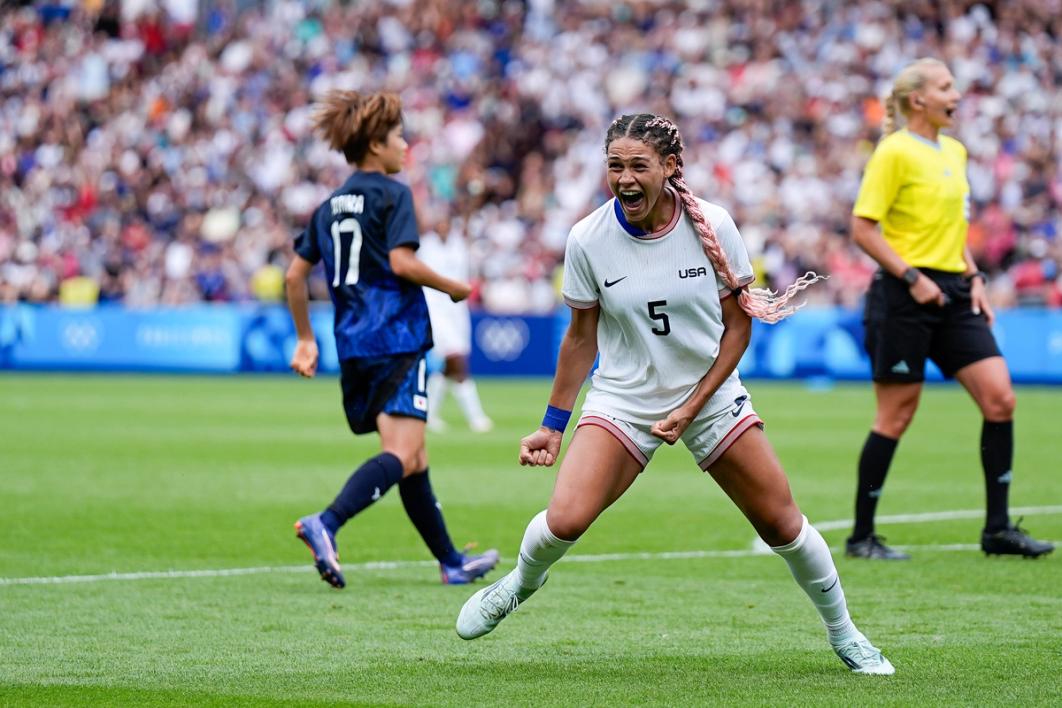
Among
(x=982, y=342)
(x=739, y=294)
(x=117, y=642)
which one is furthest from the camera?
(x=982, y=342)

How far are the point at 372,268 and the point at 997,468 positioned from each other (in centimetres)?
343

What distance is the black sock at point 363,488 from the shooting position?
7703 millimetres

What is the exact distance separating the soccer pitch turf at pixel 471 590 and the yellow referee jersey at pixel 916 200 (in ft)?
5.25

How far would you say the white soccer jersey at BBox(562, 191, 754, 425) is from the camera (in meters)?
5.82

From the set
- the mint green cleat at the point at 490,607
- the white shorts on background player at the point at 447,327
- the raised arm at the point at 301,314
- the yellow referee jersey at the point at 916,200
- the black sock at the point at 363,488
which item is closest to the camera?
the mint green cleat at the point at 490,607

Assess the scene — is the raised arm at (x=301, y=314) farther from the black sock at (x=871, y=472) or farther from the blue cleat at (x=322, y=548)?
the black sock at (x=871, y=472)

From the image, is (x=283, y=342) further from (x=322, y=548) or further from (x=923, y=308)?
(x=322, y=548)

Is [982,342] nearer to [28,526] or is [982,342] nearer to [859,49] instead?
[28,526]

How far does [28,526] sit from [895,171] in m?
5.42

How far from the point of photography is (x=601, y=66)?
30.9 m

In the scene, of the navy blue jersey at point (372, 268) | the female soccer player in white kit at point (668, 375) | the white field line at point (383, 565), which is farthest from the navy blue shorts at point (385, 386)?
the female soccer player in white kit at point (668, 375)

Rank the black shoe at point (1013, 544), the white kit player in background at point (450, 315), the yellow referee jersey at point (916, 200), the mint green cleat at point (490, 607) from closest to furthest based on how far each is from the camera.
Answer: the mint green cleat at point (490, 607)
the black shoe at point (1013, 544)
the yellow referee jersey at point (916, 200)
the white kit player in background at point (450, 315)

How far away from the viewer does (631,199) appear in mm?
5688

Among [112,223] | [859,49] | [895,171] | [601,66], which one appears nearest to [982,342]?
[895,171]
